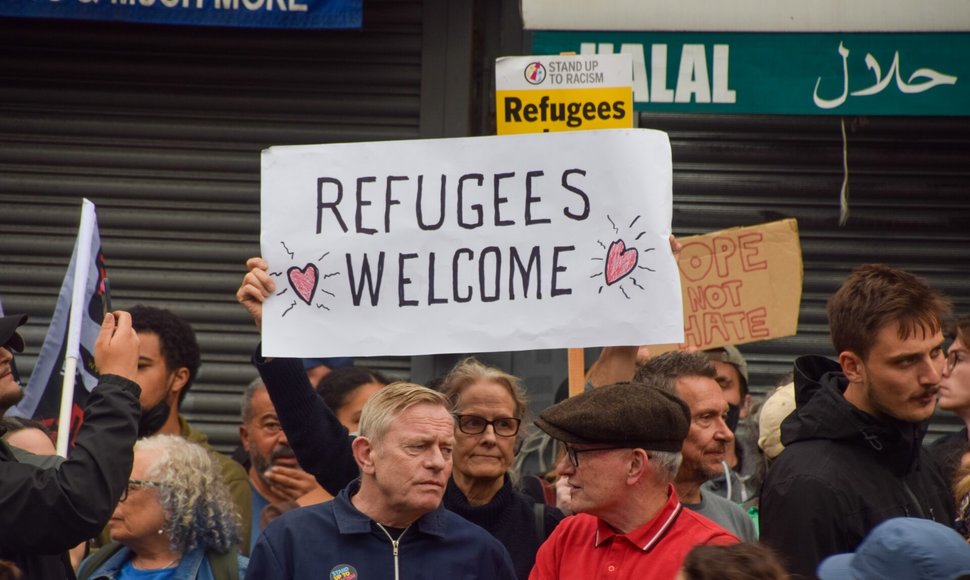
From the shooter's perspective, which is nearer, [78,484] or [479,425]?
[78,484]

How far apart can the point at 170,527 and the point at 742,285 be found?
2.99 meters

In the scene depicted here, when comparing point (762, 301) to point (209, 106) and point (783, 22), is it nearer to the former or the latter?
point (783, 22)

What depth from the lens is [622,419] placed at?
398 cm

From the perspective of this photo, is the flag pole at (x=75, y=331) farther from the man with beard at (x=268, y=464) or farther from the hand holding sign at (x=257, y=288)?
the man with beard at (x=268, y=464)

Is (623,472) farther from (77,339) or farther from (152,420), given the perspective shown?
(152,420)

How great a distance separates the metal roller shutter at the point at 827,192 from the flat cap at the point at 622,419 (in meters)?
4.37

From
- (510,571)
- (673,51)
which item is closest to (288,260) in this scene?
(510,571)

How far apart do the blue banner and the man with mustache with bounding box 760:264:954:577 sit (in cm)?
429

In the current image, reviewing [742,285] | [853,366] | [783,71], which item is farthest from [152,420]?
[783,71]

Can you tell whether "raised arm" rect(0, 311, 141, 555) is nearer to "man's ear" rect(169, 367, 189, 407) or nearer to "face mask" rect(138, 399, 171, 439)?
"face mask" rect(138, 399, 171, 439)

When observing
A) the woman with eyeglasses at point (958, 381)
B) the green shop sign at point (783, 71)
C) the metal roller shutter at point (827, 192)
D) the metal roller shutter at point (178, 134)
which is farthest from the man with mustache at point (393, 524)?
the metal roller shutter at point (827, 192)

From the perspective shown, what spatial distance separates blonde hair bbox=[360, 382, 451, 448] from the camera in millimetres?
4215

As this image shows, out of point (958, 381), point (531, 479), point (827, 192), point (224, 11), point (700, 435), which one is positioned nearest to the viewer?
point (700, 435)

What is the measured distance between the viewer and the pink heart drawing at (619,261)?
474cm
